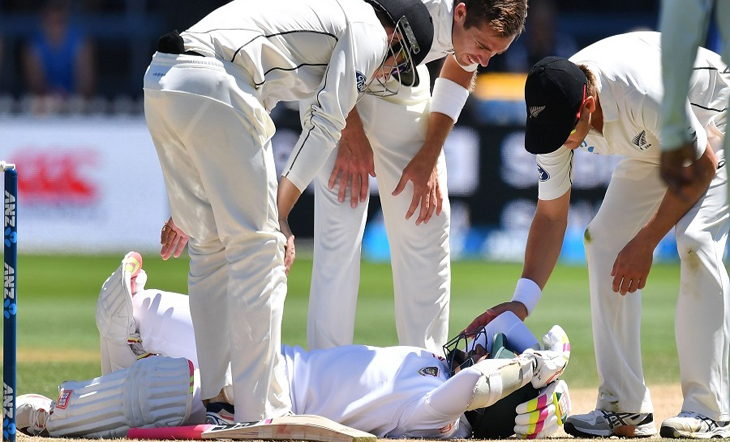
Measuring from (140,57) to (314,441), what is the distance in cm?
1345

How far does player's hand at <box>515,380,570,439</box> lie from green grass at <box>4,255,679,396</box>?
2.28m

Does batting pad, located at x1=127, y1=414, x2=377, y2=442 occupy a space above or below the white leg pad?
below

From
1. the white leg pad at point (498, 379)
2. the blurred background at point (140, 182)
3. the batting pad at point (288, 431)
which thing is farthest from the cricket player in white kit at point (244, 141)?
the blurred background at point (140, 182)

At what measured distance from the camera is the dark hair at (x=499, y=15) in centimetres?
518

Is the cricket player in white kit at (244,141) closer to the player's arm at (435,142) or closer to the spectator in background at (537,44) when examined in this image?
the player's arm at (435,142)

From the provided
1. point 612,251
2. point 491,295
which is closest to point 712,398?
point 612,251

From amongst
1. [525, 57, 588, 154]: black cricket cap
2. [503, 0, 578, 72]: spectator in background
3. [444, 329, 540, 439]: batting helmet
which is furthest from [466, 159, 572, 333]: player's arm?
[503, 0, 578, 72]: spectator in background

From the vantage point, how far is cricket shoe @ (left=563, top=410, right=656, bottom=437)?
5.05 meters

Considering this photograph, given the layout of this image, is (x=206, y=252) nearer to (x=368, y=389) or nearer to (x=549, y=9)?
(x=368, y=389)

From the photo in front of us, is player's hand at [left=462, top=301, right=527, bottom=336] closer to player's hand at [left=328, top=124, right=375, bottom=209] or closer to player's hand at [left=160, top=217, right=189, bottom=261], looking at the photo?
player's hand at [left=328, top=124, right=375, bottom=209]

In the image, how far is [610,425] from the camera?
5.09m

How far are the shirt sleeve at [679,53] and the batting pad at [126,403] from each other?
Result: 2403mm

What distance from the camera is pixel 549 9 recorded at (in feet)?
57.0

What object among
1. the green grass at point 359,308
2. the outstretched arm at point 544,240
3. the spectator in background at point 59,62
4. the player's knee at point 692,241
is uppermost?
the player's knee at point 692,241
